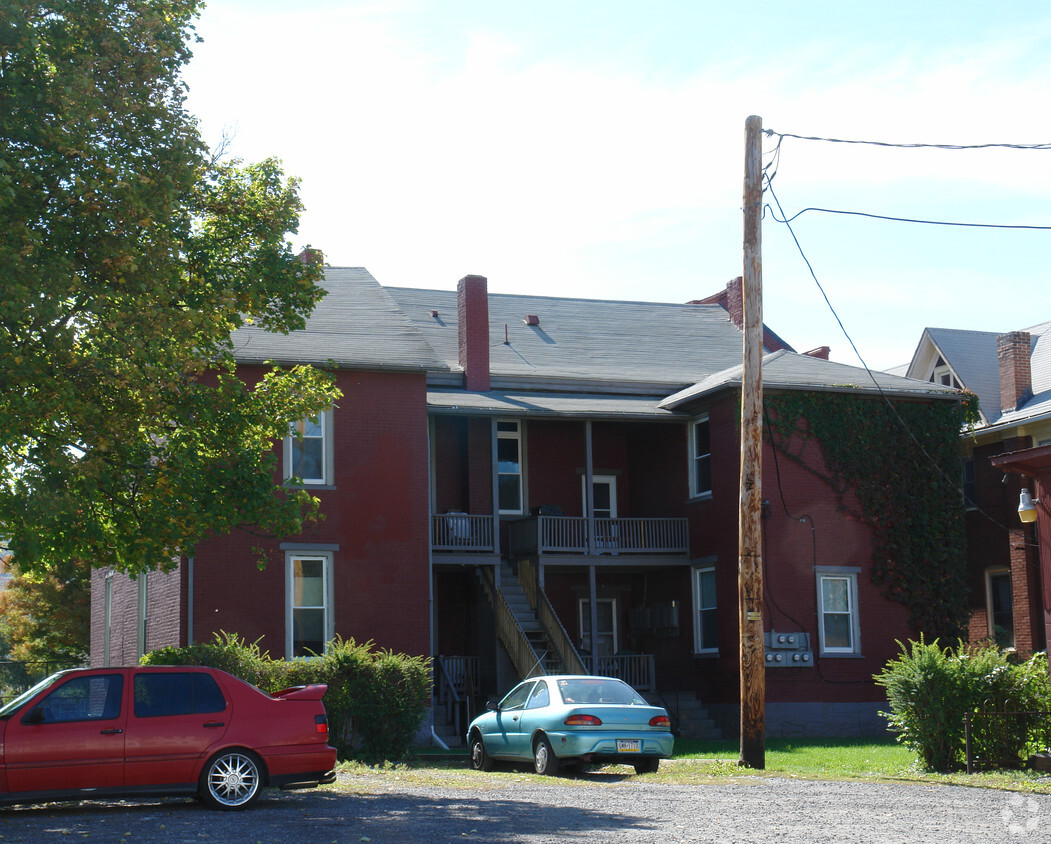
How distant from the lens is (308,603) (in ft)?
76.0

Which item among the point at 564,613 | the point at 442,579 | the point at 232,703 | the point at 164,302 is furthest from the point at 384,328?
the point at 232,703

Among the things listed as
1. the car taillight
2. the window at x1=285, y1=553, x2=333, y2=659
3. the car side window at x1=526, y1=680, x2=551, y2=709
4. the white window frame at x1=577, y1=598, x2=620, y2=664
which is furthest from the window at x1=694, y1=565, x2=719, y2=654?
the car taillight

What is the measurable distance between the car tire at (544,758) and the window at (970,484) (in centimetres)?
1698

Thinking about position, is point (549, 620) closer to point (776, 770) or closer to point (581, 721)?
point (581, 721)

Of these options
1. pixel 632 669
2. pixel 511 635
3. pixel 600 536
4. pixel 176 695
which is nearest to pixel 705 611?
pixel 632 669

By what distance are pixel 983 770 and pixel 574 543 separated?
1196cm

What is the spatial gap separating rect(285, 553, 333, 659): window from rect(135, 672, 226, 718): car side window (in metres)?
10.6

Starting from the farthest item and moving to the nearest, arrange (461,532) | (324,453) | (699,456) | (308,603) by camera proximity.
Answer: (699,456), (461,532), (324,453), (308,603)

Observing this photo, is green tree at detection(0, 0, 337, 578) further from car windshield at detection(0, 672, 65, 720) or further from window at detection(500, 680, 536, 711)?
window at detection(500, 680, 536, 711)

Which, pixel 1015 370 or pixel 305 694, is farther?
pixel 1015 370

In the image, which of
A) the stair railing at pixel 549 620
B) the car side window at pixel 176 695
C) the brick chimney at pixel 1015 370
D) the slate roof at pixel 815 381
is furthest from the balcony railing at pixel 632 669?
the car side window at pixel 176 695

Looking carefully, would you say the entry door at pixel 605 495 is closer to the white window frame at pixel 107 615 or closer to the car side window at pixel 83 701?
the white window frame at pixel 107 615

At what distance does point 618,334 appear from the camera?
107 feet

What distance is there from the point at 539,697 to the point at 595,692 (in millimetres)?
788
